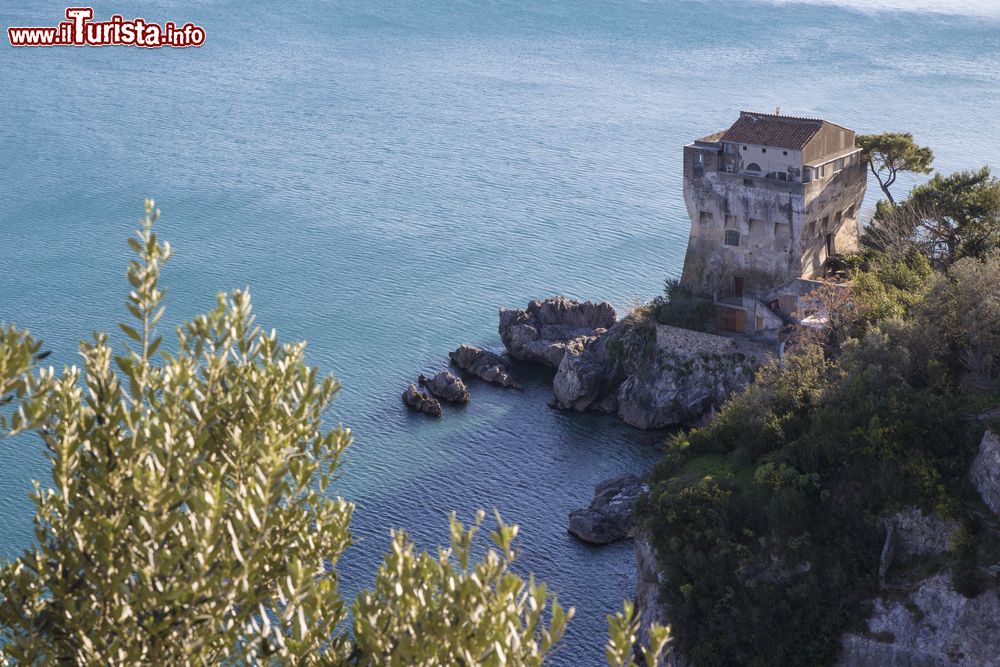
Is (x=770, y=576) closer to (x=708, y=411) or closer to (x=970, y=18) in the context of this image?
(x=708, y=411)

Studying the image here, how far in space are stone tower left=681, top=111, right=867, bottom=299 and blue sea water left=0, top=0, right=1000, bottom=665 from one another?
827 centimetres

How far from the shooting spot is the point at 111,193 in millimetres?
77188

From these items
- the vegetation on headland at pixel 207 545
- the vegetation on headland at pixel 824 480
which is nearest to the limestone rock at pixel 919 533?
the vegetation on headland at pixel 824 480

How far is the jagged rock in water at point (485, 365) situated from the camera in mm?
55878

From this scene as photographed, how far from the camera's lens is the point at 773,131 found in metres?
50.2

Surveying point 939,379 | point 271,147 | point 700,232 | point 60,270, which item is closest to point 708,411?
point 700,232

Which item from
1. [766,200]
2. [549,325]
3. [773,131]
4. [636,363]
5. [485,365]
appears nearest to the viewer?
[773,131]

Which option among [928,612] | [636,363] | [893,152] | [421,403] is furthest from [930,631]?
[893,152]

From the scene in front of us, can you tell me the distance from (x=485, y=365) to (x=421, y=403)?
15.0ft

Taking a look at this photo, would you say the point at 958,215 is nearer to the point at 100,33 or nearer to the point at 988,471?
the point at 988,471

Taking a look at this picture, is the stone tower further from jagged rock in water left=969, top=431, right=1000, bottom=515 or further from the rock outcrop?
jagged rock in water left=969, top=431, right=1000, bottom=515

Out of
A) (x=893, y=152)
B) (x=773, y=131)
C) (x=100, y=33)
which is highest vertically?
(x=773, y=131)

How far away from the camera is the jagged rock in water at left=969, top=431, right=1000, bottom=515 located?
31516mm

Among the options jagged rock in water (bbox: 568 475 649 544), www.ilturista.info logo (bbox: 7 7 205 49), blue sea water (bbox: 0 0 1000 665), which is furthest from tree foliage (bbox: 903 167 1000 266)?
www.ilturista.info logo (bbox: 7 7 205 49)
